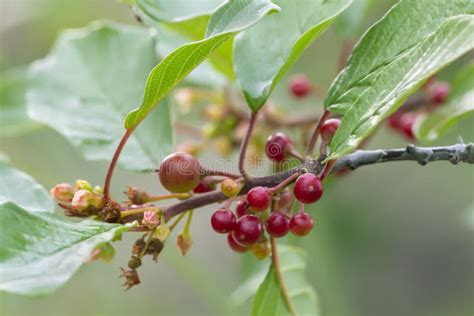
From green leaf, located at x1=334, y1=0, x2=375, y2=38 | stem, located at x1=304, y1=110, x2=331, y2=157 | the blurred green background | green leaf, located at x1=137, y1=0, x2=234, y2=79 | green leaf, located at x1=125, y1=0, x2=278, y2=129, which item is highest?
green leaf, located at x1=334, y1=0, x2=375, y2=38

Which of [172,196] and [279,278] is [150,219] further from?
[279,278]

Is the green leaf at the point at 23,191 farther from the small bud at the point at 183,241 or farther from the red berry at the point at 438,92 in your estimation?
the red berry at the point at 438,92

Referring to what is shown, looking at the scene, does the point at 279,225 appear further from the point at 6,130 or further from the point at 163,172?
the point at 6,130

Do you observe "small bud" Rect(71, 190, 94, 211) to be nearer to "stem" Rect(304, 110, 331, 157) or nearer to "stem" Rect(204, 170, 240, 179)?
"stem" Rect(204, 170, 240, 179)

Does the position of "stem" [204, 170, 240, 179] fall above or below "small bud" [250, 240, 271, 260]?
above

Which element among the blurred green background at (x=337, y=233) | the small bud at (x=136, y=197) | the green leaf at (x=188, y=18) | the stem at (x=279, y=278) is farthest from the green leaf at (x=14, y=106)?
the stem at (x=279, y=278)

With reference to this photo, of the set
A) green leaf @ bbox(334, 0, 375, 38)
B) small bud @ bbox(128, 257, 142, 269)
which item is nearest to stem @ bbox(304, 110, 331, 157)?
small bud @ bbox(128, 257, 142, 269)

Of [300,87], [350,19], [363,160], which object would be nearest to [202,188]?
[363,160]
